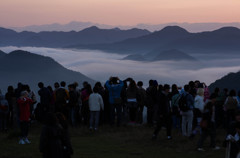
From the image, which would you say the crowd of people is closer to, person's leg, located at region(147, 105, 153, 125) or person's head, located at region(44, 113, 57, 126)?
person's leg, located at region(147, 105, 153, 125)

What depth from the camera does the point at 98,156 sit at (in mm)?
13062

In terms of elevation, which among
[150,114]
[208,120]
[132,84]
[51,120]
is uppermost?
[132,84]

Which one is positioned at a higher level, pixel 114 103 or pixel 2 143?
pixel 114 103

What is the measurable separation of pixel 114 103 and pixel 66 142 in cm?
949

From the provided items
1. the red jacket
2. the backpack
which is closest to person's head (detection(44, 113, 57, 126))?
the red jacket

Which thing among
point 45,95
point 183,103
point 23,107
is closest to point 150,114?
point 183,103

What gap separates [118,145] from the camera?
595 inches

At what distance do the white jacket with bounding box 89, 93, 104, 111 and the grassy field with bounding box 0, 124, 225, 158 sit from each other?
1.00 metres

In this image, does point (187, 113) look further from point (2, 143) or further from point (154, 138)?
point (2, 143)

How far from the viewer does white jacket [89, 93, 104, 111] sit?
17.7m

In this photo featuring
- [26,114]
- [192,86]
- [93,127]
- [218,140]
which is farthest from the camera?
[93,127]

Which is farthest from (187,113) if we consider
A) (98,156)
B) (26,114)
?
(26,114)

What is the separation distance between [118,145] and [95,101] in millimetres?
3005

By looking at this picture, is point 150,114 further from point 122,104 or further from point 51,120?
point 51,120
